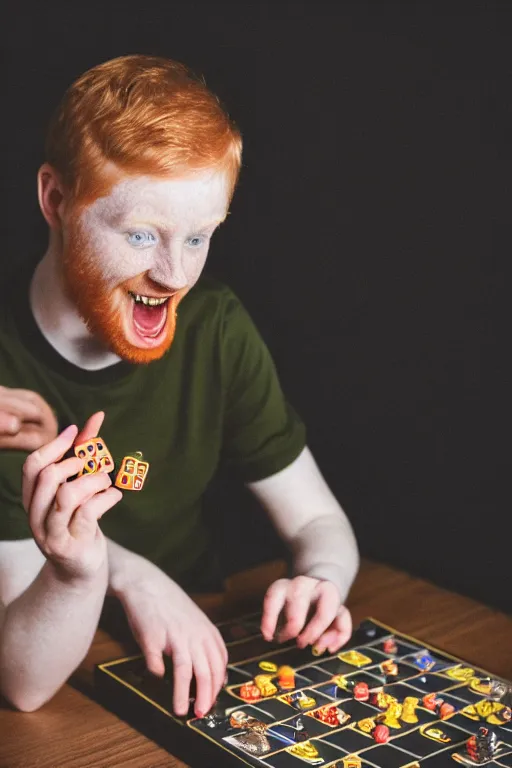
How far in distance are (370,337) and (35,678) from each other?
60 centimetres

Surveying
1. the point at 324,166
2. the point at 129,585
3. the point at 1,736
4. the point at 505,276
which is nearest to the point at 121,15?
the point at 324,166

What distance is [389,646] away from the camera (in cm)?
118

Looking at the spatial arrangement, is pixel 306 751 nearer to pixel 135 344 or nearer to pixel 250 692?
pixel 250 692

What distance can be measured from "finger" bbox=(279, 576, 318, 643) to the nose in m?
0.32

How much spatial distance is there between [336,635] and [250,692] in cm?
13

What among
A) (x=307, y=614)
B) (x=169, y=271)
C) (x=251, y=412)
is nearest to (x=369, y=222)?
(x=251, y=412)

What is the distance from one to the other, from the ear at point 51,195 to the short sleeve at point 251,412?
0.25m

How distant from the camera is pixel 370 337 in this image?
140 cm

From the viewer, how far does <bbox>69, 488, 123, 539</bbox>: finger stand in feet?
3.10

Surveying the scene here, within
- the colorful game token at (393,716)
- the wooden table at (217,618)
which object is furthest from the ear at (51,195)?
the colorful game token at (393,716)

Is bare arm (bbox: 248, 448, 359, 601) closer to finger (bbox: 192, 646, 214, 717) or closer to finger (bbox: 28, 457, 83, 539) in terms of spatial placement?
finger (bbox: 192, 646, 214, 717)

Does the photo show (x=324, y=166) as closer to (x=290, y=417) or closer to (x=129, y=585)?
(x=290, y=417)

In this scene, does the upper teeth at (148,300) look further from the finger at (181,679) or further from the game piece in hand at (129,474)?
the finger at (181,679)

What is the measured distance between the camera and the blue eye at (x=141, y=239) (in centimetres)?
105
